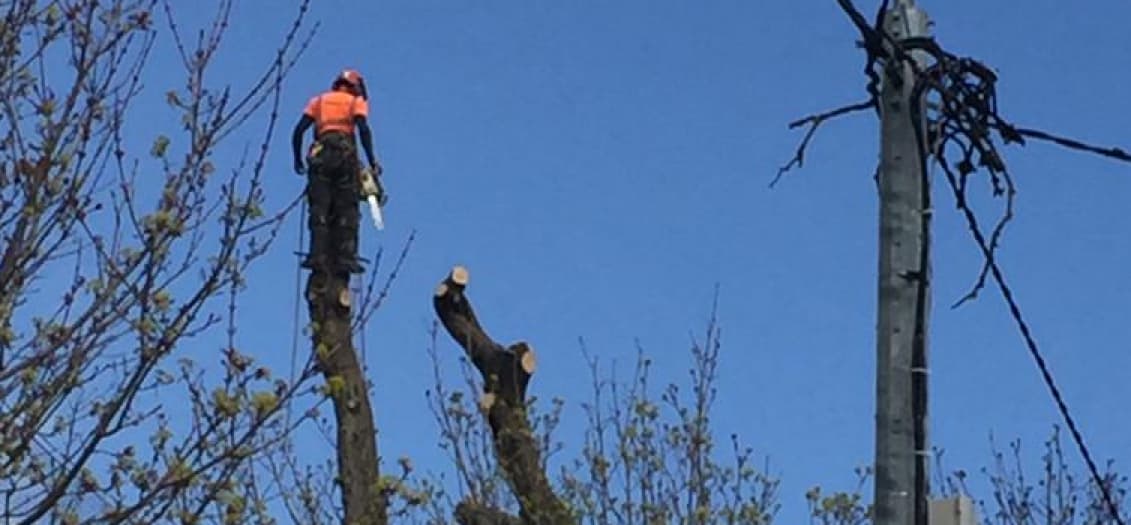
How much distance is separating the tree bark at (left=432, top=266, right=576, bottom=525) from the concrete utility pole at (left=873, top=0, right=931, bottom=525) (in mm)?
4910

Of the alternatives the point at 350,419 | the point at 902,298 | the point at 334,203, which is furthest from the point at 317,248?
the point at 902,298

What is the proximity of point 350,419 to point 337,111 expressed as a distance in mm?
1483

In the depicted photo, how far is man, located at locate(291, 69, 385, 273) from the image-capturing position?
10.2 meters

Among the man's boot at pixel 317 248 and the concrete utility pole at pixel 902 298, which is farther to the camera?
the man's boot at pixel 317 248

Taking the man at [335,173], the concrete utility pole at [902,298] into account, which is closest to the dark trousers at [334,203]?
the man at [335,173]

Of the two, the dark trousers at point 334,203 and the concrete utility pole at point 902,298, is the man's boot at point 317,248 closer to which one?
the dark trousers at point 334,203

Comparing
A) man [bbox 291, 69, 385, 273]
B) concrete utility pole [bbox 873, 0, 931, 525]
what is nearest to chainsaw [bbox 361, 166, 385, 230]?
man [bbox 291, 69, 385, 273]

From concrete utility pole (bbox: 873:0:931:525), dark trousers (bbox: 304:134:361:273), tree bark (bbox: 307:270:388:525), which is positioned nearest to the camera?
concrete utility pole (bbox: 873:0:931:525)

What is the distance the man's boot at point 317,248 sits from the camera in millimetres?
10211

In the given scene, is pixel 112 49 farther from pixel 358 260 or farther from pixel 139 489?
pixel 358 260

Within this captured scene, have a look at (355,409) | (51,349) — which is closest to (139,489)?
(51,349)

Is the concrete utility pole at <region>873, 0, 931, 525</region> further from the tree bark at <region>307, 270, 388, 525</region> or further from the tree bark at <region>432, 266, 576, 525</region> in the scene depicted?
the tree bark at <region>432, 266, 576, 525</region>

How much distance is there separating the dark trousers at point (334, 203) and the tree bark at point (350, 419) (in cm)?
13

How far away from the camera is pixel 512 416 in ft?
34.9
